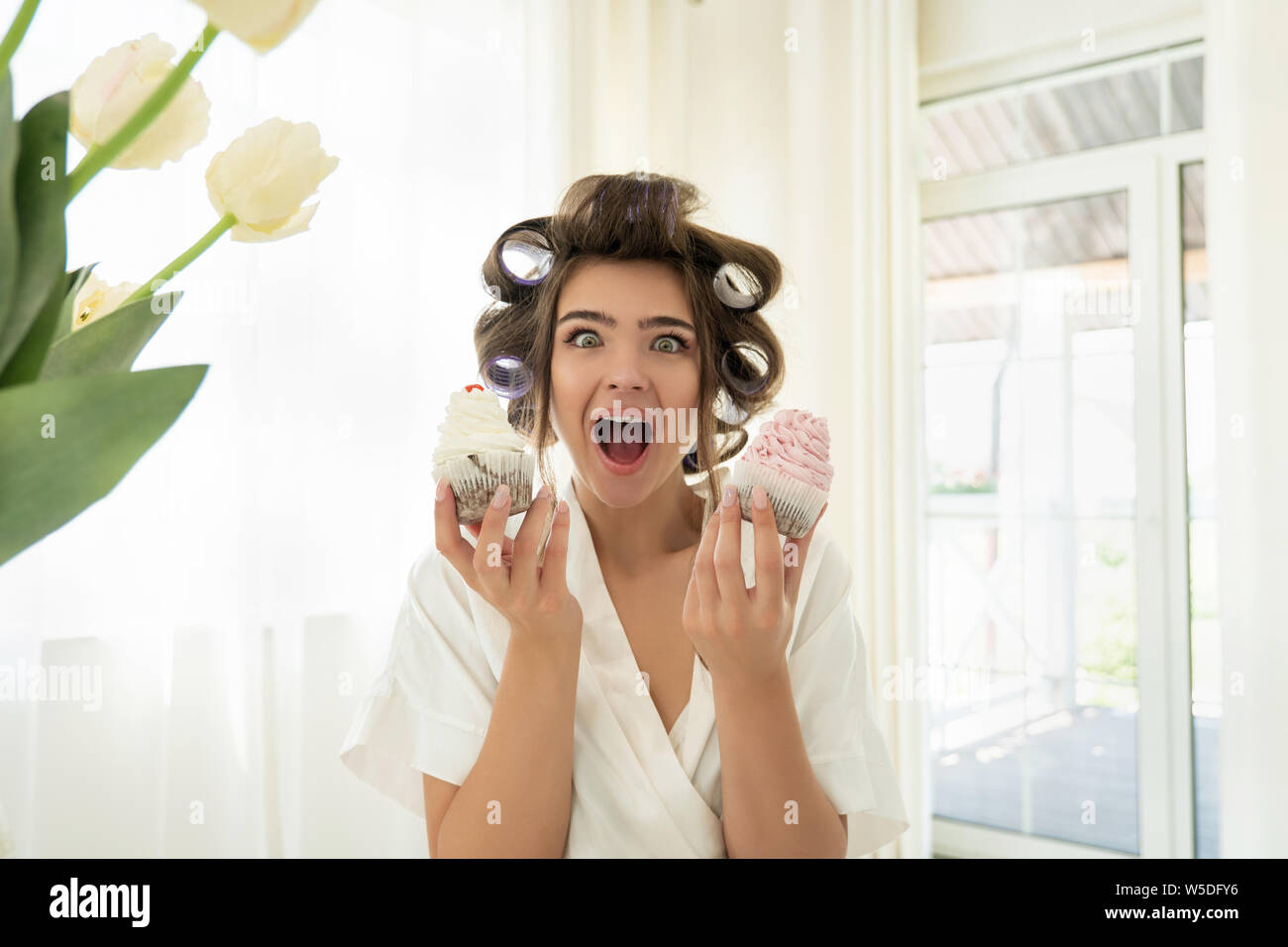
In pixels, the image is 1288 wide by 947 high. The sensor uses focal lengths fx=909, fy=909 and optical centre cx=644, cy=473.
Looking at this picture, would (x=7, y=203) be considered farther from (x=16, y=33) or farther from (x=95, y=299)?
(x=95, y=299)

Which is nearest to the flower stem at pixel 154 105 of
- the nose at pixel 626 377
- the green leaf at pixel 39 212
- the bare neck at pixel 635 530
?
the green leaf at pixel 39 212

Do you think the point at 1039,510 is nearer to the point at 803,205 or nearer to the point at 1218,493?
the point at 1218,493

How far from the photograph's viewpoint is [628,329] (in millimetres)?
1004

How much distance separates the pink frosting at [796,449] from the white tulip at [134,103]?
65cm

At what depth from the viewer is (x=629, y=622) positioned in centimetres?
107

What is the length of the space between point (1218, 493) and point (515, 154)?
2127mm

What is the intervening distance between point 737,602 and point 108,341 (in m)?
0.60

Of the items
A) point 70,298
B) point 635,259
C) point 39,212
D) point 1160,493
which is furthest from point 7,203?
point 1160,493

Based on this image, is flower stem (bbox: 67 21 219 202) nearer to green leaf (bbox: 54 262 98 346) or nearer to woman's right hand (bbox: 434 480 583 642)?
green leaf (bbox: 54 262 98 346)

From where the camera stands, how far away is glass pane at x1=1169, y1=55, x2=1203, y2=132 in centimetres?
266

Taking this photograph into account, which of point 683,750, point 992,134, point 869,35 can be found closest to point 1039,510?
point 992,134

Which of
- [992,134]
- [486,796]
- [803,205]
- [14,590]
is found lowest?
[486,796]

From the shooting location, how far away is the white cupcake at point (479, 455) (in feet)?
2.83

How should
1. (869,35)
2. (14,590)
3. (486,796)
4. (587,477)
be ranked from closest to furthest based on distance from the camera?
(486,796)
(587,477)
(14,590)
(869,35)
